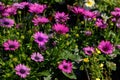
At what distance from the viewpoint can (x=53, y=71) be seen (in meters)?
4.16

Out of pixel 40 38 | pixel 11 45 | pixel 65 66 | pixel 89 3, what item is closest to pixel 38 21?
pixel 40 38

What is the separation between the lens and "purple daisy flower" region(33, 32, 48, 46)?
401 cm

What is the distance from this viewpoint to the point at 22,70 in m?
3.80

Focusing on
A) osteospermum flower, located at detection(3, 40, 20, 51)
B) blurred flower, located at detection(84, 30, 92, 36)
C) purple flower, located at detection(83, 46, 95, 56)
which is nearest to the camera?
osteospermum flower, located at detection(3, 40, 20, 51)

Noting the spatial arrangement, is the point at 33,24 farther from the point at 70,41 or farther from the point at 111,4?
the point at 111,4

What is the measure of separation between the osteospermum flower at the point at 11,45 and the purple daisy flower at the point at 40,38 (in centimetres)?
18

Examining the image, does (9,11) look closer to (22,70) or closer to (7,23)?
(7,23)

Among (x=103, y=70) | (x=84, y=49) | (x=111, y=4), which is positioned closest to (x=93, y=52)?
(x=84, y=49)

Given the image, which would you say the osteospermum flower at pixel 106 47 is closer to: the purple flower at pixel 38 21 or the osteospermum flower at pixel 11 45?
the purple flower at pixel 38 21

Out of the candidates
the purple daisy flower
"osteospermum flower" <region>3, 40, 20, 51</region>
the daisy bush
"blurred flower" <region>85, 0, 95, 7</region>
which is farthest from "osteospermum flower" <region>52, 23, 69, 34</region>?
"blurred flower" <region>85, 0, 95, 7</region>

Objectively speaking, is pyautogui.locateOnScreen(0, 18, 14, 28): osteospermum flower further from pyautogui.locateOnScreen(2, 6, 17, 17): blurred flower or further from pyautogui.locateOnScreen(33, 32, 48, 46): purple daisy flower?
pyautogui.locateOnScreen(33, 32, 48, 46): purple daisy flower

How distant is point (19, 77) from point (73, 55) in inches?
25.9

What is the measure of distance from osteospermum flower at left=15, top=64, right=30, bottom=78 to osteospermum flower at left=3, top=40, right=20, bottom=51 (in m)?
0.18

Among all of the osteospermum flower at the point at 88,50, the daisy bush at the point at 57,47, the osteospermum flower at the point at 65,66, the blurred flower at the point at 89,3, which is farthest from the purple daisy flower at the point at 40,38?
the blurred flower at the point at 89,3
